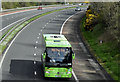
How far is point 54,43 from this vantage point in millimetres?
26516

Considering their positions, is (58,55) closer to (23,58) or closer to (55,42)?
(55,42)

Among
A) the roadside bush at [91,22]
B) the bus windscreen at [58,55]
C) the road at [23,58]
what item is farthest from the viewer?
the roadside bush at [91,22]

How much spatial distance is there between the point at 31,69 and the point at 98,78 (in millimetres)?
6799

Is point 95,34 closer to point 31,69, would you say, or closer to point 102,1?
point 102,1

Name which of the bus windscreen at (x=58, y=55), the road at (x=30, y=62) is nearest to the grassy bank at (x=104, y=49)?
the road at (x=30, y=62)

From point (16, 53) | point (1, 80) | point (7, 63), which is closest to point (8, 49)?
point (16, 53)

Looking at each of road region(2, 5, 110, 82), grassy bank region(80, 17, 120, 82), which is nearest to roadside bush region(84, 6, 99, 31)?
grassy bank region(80, 17, 120, 82)

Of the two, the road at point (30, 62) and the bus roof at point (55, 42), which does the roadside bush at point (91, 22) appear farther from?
the bus roof at point (55, 42)

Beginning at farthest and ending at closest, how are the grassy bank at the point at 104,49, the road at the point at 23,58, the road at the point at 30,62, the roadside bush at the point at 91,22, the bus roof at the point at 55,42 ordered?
1. the roadside bush at the point at 91,22
2. the grassy bank at the point at 104,49
3. the road at the point at 23,58
4. the road at the point at 30,62
5. the bus roof at the point at 55,42

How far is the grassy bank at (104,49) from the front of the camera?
30.1 meters

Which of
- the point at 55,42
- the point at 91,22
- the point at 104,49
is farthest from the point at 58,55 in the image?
the point at 91,22

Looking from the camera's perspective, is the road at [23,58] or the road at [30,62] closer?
the road at [30,62]

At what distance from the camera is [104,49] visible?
126 feet

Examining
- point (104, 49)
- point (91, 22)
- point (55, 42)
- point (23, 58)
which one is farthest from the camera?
point (91, 22)
